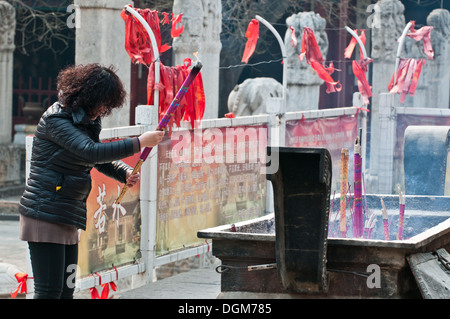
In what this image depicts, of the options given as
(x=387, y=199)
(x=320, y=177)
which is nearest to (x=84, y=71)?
(x=320, y=177)

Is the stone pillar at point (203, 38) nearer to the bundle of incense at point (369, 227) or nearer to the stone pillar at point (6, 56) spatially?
the bundle of incense at point (369, 227)

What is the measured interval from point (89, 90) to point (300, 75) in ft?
31.2

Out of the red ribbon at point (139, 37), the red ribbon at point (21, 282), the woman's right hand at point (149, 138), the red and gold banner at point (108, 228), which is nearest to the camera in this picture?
the woman's right hand at point (149, 138)

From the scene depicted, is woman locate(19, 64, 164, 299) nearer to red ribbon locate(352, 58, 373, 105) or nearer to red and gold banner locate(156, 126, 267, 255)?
red and gold banner locate(156, 126, 267, 255)

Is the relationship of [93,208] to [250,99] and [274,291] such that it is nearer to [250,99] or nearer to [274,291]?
[274,291]

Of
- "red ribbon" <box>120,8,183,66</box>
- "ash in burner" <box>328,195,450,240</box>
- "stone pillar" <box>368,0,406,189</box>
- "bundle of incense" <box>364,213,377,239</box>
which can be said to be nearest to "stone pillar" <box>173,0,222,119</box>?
"red ribbon" <box>120,8,183,66</box>

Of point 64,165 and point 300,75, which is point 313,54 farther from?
point 64,165

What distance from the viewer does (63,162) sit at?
5156 mm

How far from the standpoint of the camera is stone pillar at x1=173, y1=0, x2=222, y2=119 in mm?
10883

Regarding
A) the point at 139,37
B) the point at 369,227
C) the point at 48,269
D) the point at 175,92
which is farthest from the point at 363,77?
the point at 48,269

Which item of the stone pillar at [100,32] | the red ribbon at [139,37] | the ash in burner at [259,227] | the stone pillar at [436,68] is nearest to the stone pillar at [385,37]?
the stone pillar at [436,68]

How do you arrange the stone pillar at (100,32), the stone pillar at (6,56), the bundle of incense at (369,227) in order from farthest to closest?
the stone pillar at (6,56)
the stone pillar at (100,32)
the bundle of incense at (369,227)

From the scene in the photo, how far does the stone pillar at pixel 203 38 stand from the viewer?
10.9 metres
